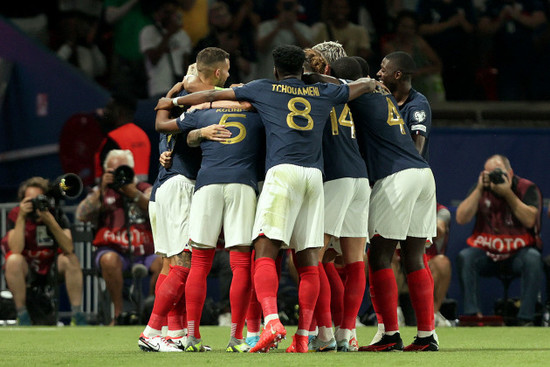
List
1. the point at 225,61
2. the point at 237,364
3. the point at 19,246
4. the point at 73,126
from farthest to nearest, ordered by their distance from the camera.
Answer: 1. the point at 73,126
2. the point at 19,246
3. the point at 225,61
4. the point at 237,364

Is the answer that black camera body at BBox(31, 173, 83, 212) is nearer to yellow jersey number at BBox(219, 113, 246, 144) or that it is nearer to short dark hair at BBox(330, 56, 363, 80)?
yellow jersey number at BBox(219, 113, 246, 144)

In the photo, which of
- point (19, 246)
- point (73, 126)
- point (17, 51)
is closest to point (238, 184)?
point (19, 246)

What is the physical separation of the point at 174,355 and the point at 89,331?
3980 millimetres

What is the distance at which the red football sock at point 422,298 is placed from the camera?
749 cm

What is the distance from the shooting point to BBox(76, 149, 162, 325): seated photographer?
39.1 feet

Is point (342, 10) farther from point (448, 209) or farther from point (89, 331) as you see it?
point (89, 331)

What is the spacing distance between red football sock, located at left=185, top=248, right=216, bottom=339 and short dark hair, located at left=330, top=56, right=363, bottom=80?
1.54 meters

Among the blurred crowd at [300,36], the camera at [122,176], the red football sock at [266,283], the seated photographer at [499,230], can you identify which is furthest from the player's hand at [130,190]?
the red football sock at [266,283]

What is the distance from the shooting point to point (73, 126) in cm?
1444

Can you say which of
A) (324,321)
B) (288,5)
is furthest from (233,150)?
(288,5)

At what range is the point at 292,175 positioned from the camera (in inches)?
276

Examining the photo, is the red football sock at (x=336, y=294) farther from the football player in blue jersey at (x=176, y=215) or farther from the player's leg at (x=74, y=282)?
the player's leg at (x=74, y=282)

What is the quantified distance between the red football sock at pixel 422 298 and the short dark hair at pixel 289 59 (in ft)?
5.27

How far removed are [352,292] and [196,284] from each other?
1.03 metres
